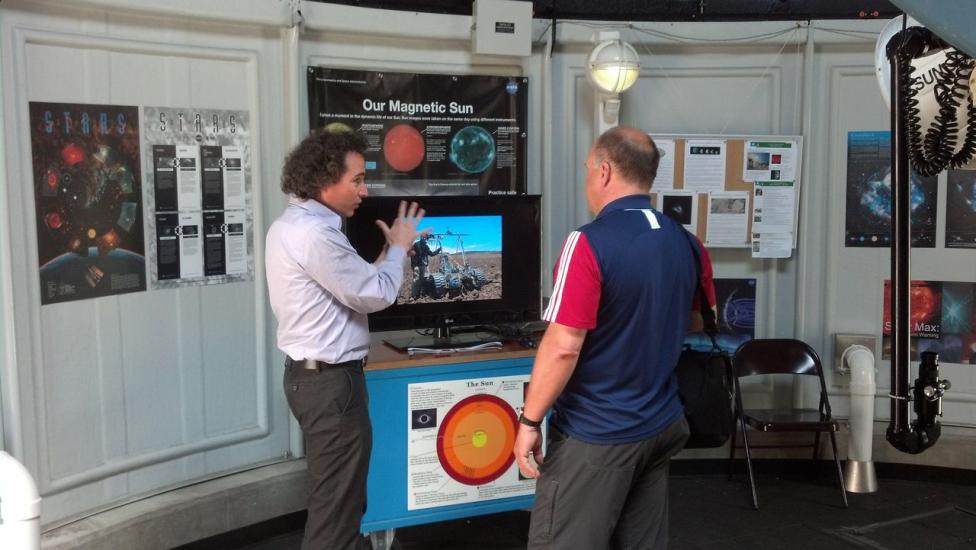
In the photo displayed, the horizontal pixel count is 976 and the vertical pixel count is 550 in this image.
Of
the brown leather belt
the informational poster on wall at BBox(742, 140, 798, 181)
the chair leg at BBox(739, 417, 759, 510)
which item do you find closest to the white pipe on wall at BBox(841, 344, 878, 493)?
the chair leg at BBox(739, 417, 759, 510)

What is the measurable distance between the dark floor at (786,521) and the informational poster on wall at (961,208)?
134 cm

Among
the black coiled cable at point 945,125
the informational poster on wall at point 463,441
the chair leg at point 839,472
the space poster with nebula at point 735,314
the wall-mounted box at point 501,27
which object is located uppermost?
the wall-mounted box at point 501,27

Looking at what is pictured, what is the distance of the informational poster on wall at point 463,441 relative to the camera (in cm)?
362

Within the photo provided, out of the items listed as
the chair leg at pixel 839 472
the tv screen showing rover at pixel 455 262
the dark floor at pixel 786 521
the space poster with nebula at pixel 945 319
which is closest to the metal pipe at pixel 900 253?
the tv screen showing rover at pixel 455 262

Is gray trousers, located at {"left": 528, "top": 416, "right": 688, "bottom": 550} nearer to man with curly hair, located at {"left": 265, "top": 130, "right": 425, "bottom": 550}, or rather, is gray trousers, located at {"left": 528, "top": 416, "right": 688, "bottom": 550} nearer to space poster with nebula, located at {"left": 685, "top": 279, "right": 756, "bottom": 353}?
man with curly hair, located at {"left": 265, "top": 130, "right": 425, "bottom": 550}

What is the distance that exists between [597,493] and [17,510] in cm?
147

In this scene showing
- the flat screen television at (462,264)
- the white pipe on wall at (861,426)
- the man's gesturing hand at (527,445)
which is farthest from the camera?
the white pipe on wall at (861,426)

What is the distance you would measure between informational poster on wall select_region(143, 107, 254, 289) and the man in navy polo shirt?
6.57ft

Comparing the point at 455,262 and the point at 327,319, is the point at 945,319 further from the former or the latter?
the point at 327,319

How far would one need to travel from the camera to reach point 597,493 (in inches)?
91.4

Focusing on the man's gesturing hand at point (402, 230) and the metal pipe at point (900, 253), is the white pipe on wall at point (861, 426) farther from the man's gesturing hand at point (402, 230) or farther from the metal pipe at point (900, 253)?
the metal pipe at point (900, 253)

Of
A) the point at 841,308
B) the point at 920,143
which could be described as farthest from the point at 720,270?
the point at 920,143

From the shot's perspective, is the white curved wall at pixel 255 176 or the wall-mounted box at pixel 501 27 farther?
the wall-mounted box at pixel 501 27

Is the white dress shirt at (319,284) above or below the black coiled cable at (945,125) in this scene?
below
